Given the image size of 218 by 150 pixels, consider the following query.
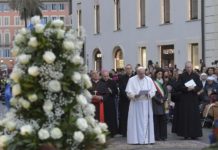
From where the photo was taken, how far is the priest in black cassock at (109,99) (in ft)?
56.8

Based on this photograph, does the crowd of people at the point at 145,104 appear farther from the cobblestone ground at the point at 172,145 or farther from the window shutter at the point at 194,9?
the window shutter at the point at 194,9

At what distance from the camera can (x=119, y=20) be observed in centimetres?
3934

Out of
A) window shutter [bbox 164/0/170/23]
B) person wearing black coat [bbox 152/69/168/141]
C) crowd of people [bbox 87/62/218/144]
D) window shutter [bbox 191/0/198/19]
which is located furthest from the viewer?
window shutter [bbox 164/0/170/23]

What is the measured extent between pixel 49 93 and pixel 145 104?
8498mm

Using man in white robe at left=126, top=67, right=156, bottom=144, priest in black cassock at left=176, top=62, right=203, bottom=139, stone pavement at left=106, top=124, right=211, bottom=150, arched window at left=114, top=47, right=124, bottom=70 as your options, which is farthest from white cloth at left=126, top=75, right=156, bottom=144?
arched window at left=114, top=47, right=124, bottom=70

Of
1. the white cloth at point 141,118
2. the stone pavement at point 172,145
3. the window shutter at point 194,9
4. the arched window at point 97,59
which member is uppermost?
the window shutter at point 194,9

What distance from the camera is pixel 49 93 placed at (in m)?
7.57

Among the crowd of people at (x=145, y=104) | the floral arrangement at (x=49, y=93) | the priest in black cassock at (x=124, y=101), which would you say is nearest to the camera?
the floral arrangement at (x=49, y=93)

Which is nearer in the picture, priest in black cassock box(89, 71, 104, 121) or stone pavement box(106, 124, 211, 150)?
stone pavement box(106, 124, 211, 150)

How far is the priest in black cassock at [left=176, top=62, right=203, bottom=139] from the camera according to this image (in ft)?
55.2

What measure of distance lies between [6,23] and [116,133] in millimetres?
116388

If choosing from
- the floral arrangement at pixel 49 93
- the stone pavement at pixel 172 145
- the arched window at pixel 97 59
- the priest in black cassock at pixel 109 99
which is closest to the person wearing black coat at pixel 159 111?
the stone pavement at pixel 172 145

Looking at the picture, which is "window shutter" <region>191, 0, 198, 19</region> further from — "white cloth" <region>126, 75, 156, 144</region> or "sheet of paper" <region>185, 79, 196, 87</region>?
"white cloth" <region>126, 75, 156, 144</region>

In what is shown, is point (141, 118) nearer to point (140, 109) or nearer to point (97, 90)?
point (140, 109)
